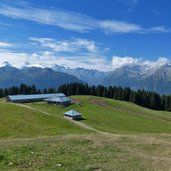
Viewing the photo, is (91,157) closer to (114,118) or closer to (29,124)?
(29,124)

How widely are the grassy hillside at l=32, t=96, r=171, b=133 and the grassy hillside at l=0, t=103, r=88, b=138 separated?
9.42m

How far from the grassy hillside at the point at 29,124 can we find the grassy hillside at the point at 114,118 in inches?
371

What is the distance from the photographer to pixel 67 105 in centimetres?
13638

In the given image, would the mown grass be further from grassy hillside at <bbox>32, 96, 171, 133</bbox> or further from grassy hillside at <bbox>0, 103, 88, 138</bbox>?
grassy hillside at <bbox>32, 96, 171, 133</bbox>

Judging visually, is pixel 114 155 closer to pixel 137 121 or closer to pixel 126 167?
pixel 126 167

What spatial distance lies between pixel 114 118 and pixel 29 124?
122ft

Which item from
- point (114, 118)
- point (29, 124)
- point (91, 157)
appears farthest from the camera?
point (114, 118)

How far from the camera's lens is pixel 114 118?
117 meters

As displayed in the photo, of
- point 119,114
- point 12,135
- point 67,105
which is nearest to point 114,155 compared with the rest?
point 12,135

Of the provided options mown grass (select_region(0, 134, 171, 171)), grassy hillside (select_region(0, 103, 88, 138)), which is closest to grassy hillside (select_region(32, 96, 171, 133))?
grassy hillside (select_region(0, 103, 88, 138))

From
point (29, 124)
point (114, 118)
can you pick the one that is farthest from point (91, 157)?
point (114, 118)

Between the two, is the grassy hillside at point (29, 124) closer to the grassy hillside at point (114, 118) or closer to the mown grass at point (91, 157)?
the grassy hillside at point (114, 118)

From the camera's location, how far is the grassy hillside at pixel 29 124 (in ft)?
261

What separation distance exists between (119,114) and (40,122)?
4189cm
